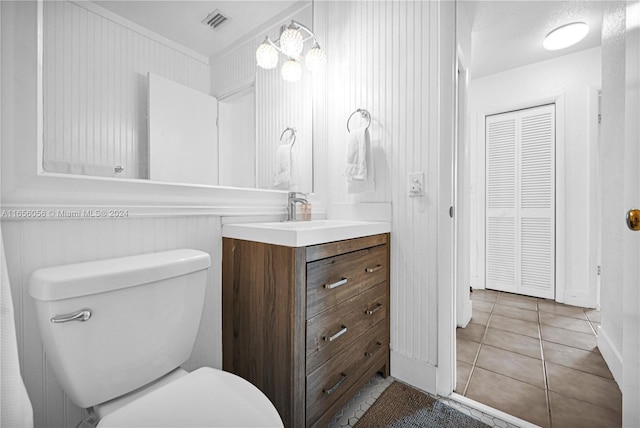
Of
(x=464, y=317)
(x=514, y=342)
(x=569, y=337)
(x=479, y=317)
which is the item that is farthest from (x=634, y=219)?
(x=479, y=317)

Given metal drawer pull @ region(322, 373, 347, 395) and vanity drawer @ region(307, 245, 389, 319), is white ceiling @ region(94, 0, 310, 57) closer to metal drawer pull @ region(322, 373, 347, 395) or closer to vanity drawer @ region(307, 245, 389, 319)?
vanity drawer @ region(307, 245, 389, 319)

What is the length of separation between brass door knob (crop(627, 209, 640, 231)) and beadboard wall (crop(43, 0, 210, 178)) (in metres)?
1.48

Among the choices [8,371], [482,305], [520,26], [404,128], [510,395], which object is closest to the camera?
[8,371]

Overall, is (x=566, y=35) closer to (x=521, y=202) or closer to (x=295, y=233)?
(x=521, y=202)

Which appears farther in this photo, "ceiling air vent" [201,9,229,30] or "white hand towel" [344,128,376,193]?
"white hand towel" [344,128,376,193]

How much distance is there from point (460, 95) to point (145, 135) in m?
2.18

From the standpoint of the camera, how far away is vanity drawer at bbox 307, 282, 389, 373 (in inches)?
41.4

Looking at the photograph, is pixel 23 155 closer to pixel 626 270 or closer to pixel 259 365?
pixel 259 365

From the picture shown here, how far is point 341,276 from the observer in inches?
46.2

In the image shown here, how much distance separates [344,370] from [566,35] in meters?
3.12

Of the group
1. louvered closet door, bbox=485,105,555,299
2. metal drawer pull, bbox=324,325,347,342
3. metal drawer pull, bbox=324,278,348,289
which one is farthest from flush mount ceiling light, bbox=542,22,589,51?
metal drawer pull, bbox=324,325,347,342

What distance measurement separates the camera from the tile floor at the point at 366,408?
3.90 ft

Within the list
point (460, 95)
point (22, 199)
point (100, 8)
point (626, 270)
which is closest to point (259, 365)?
point (22, 199)

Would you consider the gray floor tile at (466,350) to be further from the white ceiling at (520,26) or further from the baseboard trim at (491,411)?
the white ceiling at (520,26)
